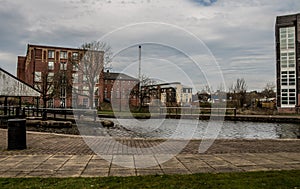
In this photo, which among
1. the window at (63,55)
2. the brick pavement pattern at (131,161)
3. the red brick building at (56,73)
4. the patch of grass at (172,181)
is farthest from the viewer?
the window at (63,55)

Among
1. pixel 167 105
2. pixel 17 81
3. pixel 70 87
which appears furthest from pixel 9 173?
pixel 70 87

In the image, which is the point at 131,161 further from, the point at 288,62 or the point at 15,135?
the point at 288,62

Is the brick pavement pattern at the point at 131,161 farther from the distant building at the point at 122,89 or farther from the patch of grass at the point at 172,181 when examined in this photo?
the distant building at the point at 122,89

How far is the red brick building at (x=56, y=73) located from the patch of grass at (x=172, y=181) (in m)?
33.2

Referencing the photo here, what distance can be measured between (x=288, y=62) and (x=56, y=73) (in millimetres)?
35937

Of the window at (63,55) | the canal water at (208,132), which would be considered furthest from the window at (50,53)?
the canal water at (208,132)

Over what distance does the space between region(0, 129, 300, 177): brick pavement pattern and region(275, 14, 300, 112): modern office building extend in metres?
41.1

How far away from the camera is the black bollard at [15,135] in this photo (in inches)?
390

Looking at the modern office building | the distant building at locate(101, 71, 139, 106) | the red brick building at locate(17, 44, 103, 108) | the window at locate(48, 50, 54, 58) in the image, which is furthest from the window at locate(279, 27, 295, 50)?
the window at locate(48, 50, 54, 58)

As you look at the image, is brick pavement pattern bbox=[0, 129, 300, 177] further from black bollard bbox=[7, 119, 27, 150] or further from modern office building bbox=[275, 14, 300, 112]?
modern office building bbox=[275, 14, 300, 112]

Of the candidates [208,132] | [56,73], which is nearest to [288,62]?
[208,132]

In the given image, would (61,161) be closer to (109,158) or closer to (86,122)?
(109,158)

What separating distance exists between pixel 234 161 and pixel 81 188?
4410 millimetres

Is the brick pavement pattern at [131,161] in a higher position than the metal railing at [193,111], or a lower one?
lower
